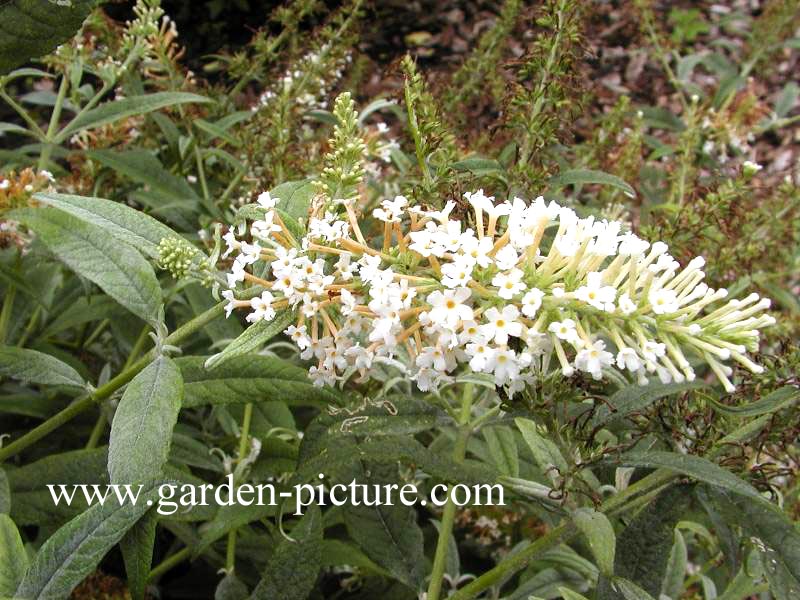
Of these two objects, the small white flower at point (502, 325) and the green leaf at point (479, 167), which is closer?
the small white flower at point (502, 325)

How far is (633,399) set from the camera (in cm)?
149

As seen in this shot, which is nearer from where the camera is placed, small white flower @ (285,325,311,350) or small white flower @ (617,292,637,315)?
small white flower @ (617,292,637,315)

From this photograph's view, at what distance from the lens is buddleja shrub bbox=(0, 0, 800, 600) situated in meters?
1.30

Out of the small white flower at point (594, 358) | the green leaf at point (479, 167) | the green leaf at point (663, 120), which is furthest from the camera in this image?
the green leaf at point (663, 120)

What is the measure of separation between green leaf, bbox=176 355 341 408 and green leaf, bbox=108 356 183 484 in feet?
0.48

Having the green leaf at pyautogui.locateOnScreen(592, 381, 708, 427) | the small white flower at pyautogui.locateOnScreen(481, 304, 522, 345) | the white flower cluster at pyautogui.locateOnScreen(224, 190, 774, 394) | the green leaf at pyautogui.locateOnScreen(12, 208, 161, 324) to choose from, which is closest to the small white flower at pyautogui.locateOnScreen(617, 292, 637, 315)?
the white flower cluster at pyautogui.locateOnScreen(224, 190, 774, 394)

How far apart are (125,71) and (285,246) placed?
47.7 inches

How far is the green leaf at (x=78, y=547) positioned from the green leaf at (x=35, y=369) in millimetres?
326

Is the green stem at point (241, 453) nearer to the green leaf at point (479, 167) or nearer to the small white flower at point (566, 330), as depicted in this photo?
the green leaf at point (479, 167)

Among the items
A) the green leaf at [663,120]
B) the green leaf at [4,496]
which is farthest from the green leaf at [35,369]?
the green leaf at [663,120]

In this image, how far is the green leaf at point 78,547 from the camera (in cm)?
137

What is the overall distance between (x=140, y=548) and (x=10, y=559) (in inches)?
7.9

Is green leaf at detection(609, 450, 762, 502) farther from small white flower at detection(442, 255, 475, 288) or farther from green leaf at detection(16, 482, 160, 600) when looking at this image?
green leaf at detection(16, 482, 160, 600)

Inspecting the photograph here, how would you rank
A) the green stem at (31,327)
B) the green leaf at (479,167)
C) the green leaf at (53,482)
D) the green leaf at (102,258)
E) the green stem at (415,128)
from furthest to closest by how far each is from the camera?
the green stem at (31,327), the green leaf at (53,482), the green leaf at (479,167), the green leaf at (102,258), the green stem at (415,128)
